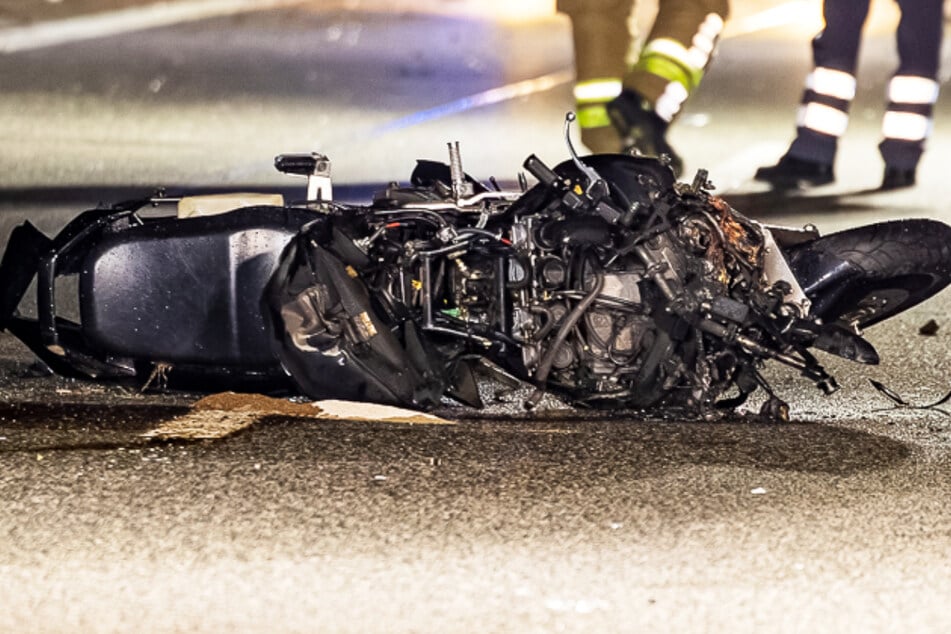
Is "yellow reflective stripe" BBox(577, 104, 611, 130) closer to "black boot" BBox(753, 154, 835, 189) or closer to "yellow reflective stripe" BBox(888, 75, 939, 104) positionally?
"black boot" BBox(753, 154, 835, 189)

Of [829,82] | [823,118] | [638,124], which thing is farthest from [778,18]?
[638,124]

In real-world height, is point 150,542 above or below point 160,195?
below

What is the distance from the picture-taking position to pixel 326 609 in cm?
351

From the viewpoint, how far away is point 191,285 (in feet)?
17.1

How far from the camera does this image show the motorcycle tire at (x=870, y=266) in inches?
211

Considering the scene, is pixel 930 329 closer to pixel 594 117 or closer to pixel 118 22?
pixel 594 117

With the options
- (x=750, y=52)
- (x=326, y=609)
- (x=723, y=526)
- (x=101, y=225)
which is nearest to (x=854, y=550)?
(x=723, y=526)

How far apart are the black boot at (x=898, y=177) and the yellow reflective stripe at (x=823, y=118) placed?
35 cm

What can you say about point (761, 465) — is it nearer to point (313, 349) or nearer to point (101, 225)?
point (313, 349)

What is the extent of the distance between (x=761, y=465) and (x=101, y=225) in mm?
2386

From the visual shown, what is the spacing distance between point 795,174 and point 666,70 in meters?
0.92

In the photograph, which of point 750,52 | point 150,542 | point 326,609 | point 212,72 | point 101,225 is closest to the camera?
point 326,609

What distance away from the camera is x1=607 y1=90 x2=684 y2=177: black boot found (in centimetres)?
871

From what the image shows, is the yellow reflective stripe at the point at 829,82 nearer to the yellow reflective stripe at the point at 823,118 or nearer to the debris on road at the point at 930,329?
the yellow reflective stripe at the point at 823,118
